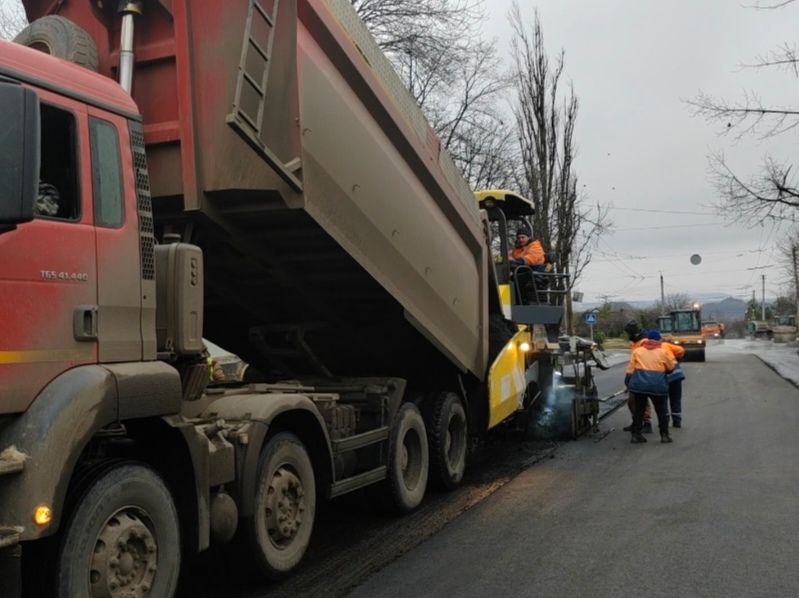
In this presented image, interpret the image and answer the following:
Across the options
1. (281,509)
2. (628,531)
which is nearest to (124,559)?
(281,509)

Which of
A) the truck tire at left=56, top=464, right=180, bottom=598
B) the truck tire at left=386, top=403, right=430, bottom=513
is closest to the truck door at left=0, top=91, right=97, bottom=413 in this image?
the truck tire at left=56, top=464, right=180, bottom=598

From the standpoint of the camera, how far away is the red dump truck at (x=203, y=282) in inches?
121

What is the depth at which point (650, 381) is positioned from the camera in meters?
9.97

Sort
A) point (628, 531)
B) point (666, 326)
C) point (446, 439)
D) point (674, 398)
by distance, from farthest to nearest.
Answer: point (666, 326)
point (674, 398)
point (446, 439)
point (628, 531)

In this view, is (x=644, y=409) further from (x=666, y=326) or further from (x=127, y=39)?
(x=666, y=326)

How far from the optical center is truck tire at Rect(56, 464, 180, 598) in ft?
10.1

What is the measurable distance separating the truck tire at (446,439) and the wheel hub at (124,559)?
372cm

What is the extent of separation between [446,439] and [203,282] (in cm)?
329

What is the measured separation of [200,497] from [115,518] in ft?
1.76

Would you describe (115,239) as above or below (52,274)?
above

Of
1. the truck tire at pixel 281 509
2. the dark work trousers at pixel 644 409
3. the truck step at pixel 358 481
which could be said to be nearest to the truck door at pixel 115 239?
the truck tire at pixel 281 509

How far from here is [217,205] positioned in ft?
14.6

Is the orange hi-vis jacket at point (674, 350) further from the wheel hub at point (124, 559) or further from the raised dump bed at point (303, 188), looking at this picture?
the wheel hub at point (124, 559)

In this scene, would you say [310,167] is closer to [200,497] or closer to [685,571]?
[200,497]
